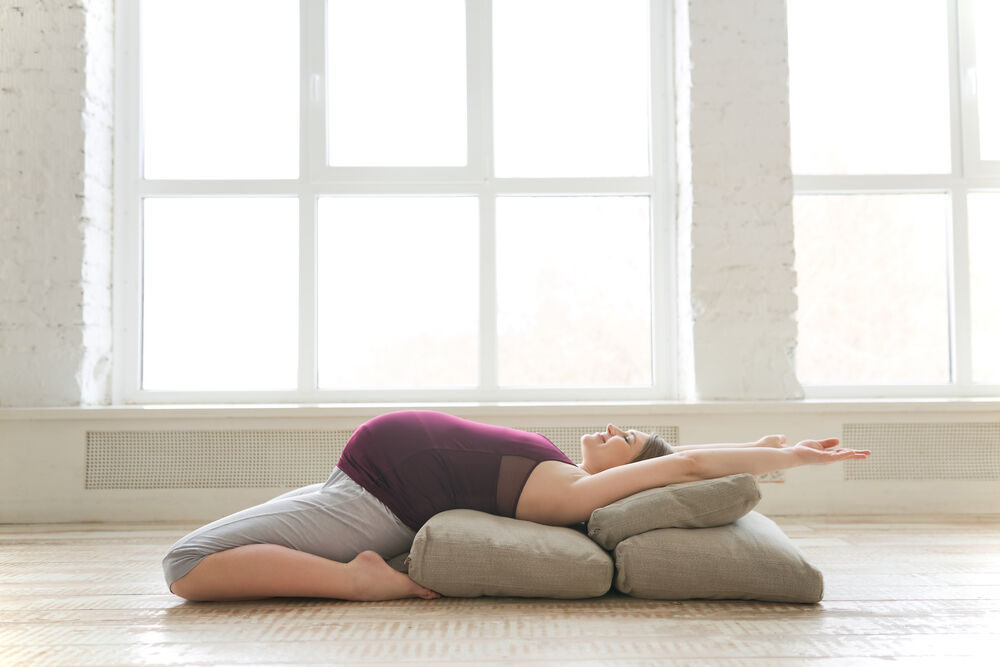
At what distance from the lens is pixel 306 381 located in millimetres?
4055

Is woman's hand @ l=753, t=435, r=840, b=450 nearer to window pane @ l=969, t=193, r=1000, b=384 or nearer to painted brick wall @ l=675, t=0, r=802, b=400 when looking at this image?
painted brick wall @ l=675, t=0, r=802, b=400

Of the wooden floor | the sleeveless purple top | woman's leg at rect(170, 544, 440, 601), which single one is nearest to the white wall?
the wooden floor

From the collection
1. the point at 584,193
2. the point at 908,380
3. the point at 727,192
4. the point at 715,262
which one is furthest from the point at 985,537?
the point at 584,193

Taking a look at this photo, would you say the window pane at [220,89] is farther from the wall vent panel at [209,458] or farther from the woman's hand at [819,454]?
the woman's hand at [819,454]

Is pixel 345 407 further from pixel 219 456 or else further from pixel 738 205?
pixel 738 205

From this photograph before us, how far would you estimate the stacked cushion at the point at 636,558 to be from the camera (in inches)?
82.6

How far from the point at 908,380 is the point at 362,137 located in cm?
317

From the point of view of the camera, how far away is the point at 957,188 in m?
4.13

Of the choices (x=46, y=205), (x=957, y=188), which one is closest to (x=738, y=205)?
(x=957, y=188)

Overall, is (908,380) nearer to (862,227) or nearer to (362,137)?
(862,227)

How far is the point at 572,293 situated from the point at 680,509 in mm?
2053

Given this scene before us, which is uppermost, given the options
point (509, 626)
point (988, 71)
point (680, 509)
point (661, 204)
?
point (988, 71)

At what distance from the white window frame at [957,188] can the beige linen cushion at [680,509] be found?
2.06m

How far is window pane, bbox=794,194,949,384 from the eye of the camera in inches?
162
